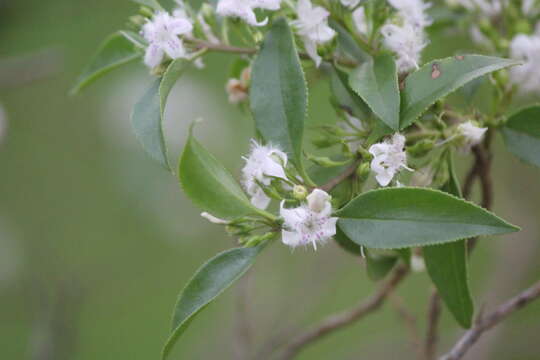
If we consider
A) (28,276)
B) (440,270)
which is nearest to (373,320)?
(28,276)

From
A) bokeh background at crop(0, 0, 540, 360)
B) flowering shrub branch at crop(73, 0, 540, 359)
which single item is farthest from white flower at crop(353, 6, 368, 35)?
bokeh background at crop(0, 0, 540, 360)

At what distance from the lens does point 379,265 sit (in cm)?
84

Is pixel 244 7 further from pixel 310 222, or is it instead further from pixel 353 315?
pixel 353 315

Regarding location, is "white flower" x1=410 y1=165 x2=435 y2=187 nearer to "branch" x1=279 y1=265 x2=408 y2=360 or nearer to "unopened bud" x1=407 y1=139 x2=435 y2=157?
"unopened bud" x1=407 y1=139 x2=435 y2=157

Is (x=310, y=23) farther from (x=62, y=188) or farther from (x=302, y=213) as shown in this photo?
(x=62, y=188)

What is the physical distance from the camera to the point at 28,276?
2.32 m

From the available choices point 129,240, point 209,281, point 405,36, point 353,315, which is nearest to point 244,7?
point 405,36

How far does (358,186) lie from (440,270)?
15 centimetres

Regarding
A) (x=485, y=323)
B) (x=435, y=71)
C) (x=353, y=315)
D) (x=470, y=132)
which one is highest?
(x=435, y=71)

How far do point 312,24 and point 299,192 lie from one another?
199mm

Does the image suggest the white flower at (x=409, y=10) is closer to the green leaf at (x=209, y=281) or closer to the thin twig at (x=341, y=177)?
the thin twig at (x=341, y=177)

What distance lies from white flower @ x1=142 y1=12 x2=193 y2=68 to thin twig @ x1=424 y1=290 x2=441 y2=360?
495mm

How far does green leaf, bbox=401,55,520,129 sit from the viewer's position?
2.10ft

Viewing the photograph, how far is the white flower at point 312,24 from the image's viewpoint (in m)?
0.71
